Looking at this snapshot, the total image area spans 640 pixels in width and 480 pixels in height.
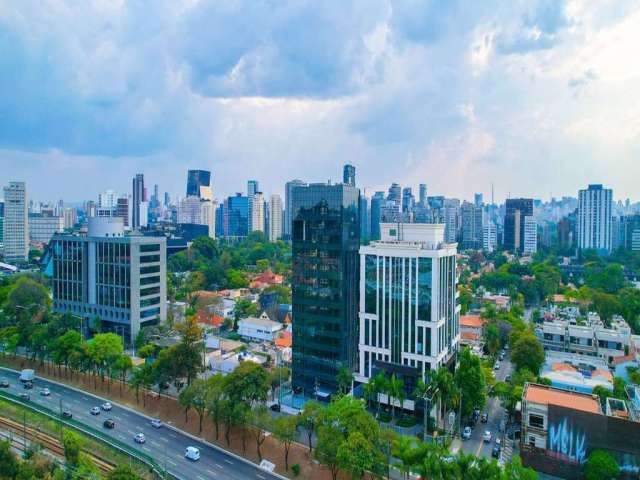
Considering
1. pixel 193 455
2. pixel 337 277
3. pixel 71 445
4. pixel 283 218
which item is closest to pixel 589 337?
pixel 337 277

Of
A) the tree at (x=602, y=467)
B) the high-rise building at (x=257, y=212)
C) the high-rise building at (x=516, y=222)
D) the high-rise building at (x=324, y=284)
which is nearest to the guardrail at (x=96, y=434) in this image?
the high-rise building at (x=324, y=284)

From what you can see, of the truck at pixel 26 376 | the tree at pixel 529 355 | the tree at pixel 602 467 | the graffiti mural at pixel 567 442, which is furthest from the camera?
the truck at pixel 26 376

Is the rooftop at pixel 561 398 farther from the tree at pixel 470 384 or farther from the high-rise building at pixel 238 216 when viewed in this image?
the high-rise building at pixel 238 216

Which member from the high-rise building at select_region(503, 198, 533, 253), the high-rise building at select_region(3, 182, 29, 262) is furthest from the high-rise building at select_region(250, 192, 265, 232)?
the high-rise building at select_region(503, 198, 533, 253)

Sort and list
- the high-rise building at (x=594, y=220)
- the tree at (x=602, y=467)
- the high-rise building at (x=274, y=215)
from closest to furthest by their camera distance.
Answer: the tree at (x=602, y=467) < the high-rise building at (x=594, y=220) < the high-rise building at (x=274, y=215)

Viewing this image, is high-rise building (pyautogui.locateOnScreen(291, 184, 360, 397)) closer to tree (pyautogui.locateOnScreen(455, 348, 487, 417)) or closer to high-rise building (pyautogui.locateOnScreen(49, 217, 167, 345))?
tree (pyautogui.locateOnScreen(455, 348, 487, 417))

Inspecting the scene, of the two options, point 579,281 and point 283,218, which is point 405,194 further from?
point 579,281

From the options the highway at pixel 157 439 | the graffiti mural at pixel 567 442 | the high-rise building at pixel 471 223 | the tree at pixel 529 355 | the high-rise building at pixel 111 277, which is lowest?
the highway at pixel 157 439
